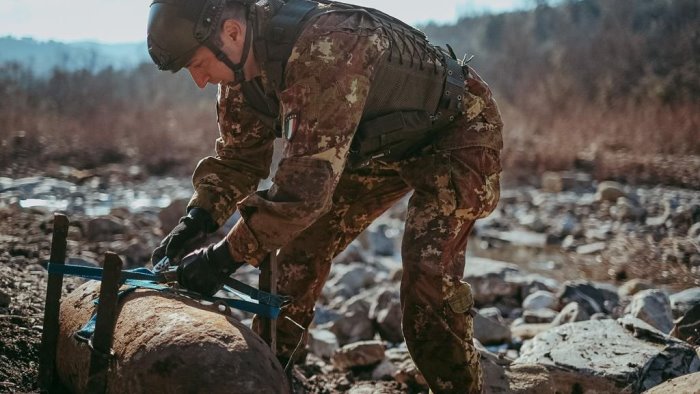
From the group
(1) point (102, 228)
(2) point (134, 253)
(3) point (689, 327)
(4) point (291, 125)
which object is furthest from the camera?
(1) point (102, 228)

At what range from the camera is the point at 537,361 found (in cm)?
411

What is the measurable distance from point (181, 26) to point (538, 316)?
3.92 meters

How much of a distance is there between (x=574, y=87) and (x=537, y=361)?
77.1 ft

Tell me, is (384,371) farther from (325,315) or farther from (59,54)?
(59,54)

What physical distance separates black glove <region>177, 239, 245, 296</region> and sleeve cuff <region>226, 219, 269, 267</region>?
0.03 metres

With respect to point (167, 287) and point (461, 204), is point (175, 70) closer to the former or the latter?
point (167, 287)

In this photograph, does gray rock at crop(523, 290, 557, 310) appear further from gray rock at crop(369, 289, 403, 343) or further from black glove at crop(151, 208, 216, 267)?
black glove at crop(151, 208, 216, 267)

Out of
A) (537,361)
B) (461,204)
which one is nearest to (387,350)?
(537,361)

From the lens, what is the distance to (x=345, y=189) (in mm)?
3578

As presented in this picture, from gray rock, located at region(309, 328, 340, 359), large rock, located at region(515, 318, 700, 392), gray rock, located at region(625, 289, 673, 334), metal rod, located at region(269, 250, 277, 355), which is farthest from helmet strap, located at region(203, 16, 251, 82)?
gray rock, located at region(625, 289, 673, 334)

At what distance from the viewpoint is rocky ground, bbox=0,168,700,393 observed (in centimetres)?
390

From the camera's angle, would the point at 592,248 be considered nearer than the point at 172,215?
No

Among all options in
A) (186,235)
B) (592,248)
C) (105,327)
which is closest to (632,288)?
(592,248)

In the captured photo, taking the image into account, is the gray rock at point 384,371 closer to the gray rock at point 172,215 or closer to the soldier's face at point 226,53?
the soldier's face at point 226,53
